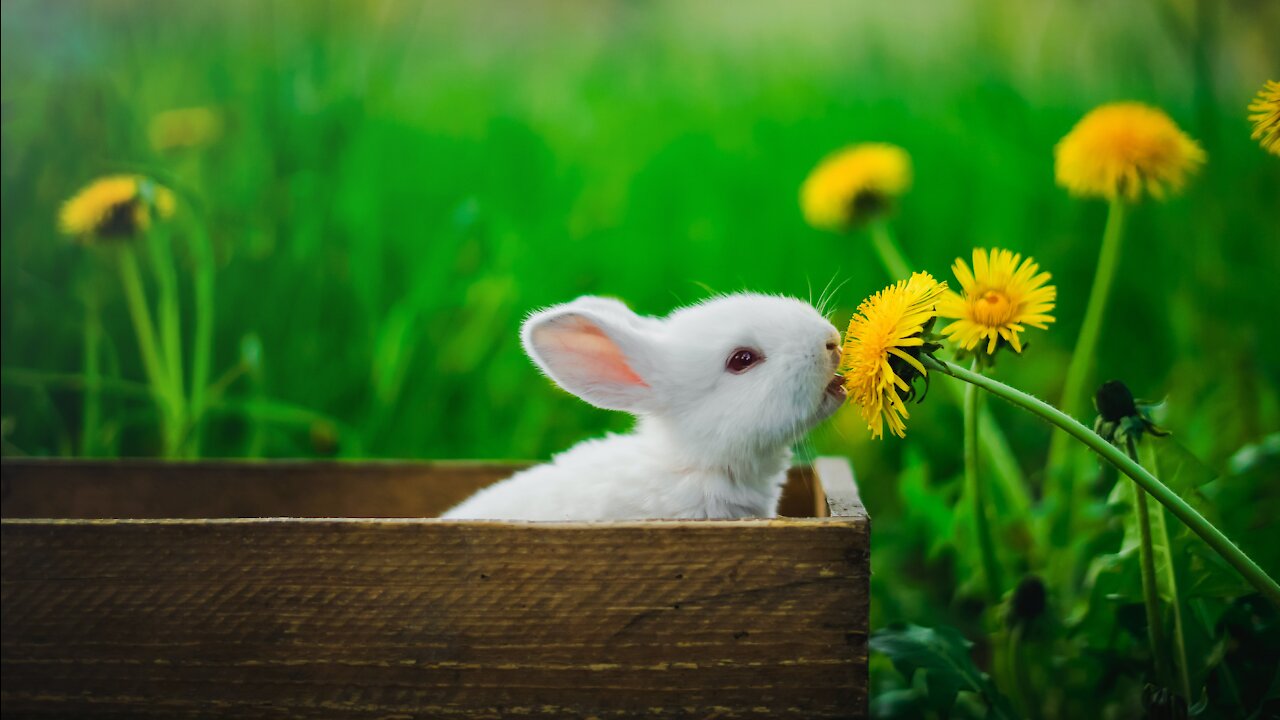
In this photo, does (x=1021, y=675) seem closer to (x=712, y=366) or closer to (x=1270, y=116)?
(x=712, y=366)

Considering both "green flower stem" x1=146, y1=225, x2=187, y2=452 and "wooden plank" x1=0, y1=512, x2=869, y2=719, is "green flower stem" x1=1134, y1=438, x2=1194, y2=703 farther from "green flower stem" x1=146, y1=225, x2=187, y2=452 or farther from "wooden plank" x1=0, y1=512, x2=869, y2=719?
"green flower stem" x1=146, y1=225, x2=187, y2=452

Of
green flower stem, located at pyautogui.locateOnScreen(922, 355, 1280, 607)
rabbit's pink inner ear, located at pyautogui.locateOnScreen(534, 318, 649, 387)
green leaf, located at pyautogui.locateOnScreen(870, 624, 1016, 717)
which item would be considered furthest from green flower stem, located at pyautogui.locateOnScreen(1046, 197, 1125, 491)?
rabbit's pink inner ear, located at pyautogui.locateOnScreen(534, 318, 649, 387)

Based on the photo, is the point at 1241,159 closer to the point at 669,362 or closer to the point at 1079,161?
the point at 1079,161

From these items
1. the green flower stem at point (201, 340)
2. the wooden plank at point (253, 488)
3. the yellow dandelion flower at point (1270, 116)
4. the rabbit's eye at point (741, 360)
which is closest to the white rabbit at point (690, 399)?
the rabbit's eye at point (741, 360)

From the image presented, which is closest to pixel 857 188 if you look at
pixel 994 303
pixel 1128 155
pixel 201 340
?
pixel 1128 155

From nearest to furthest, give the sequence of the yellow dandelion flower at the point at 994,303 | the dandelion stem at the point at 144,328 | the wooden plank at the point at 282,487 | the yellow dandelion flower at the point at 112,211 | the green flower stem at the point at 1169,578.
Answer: the yellow dandelion flower at the point at 994,303 < the green flower stem at the point at 1169,578 < the wooden plank at the point at 282,487 < the yellow dandelion flower at the point at 112,211 < the dandelion stem at the point at 144,328

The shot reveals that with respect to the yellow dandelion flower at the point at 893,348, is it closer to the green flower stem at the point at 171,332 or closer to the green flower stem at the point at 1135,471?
the green flower stem at the point at 1135,471
